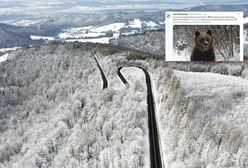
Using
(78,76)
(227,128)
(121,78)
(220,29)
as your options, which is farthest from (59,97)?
(227,128)

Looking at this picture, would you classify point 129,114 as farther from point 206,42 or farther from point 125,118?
point 206,42

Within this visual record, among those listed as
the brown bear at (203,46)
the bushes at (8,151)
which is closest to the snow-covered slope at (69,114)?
the bushes at (8,151)

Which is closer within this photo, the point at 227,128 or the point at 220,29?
the point at 227,128

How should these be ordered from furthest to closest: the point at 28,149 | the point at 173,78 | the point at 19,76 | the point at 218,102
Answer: the point at 19,76, the point at 28,149, the point at 173,78, the point at 218,102

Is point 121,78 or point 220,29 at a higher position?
point 220,29

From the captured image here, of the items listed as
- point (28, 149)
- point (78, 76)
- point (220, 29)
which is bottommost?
point (28, 149)

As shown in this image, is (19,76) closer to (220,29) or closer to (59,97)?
(59,97)

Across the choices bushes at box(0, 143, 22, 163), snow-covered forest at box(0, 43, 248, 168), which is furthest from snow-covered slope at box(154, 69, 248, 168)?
bushes at box(0, 143, 22, 163)
